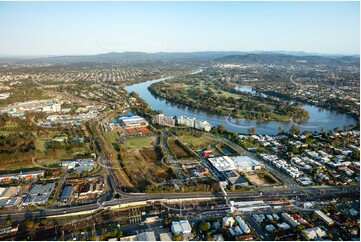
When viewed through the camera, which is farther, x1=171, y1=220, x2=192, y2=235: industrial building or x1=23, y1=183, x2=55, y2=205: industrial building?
x1=23, y1=183, x2=55, y2=205: industrial building

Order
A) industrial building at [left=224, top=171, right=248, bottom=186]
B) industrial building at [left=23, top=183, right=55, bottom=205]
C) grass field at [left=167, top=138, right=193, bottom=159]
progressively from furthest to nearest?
grass field at [left=167, top=138, right=193, bottom=159] → industrial building at [left=224, top=171, right=248, bottom=186] → industrial building at [left=23, top=183, right=55, bottom=205]

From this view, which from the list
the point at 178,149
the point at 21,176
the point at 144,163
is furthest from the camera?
the point at 178,149

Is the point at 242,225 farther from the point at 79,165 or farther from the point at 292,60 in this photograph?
the point at 292,60

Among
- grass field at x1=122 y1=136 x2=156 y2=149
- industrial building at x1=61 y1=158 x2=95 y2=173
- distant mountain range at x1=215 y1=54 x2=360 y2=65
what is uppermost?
distant mountain range at x1=215 y1=54 x2=360 y2=65

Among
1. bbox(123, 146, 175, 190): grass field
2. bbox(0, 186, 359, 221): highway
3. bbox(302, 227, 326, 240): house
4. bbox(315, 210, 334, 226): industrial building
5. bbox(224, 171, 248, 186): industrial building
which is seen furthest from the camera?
bbox(123, 146, 175, 190): grass field

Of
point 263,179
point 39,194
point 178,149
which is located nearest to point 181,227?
point 263,179

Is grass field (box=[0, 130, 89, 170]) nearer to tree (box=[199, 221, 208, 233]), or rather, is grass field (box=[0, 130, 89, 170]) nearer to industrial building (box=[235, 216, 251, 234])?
tree (box=[199, 221, 208, 233])

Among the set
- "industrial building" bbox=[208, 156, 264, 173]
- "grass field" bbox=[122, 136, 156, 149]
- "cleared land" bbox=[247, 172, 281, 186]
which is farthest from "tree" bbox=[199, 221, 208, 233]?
"grass field" bbox=[122, 136, 156, 149]

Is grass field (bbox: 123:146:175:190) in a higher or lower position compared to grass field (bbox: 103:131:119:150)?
lower
